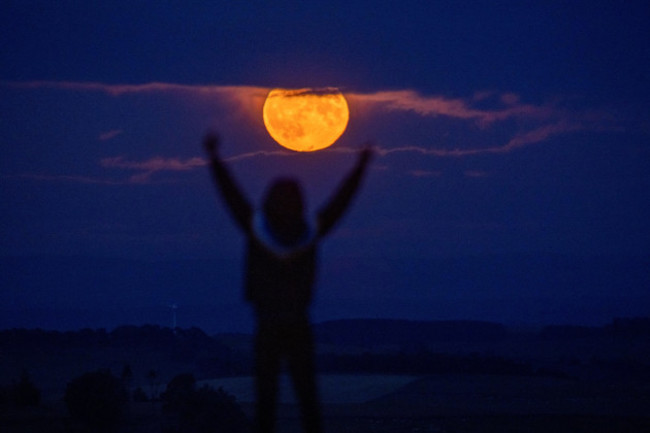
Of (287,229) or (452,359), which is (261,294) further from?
(452,359)

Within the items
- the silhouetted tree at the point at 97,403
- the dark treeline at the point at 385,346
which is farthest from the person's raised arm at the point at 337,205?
the dark treeline at the point at 385,346

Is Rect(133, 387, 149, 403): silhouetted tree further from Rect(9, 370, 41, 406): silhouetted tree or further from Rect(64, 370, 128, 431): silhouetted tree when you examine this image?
Rect(64, 370, 128, 431): silhouetted tree

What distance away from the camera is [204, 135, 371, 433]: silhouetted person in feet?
21.6

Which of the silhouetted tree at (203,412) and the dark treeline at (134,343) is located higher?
the dark treeline at (134,343)

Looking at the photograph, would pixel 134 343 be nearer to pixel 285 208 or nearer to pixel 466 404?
pixel 466 404

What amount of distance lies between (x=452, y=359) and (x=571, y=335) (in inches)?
1164

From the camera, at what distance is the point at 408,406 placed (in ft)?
156

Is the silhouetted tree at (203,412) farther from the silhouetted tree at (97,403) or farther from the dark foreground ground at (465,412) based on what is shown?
the silhouetted tree at (97,403)

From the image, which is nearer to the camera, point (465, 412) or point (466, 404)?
point (465, 412)

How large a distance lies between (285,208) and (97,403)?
34.7 metres

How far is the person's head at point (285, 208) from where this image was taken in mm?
6574

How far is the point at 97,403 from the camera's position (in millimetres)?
39500

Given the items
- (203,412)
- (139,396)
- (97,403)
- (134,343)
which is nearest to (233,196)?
(203,412)

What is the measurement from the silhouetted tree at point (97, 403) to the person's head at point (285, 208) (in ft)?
109
